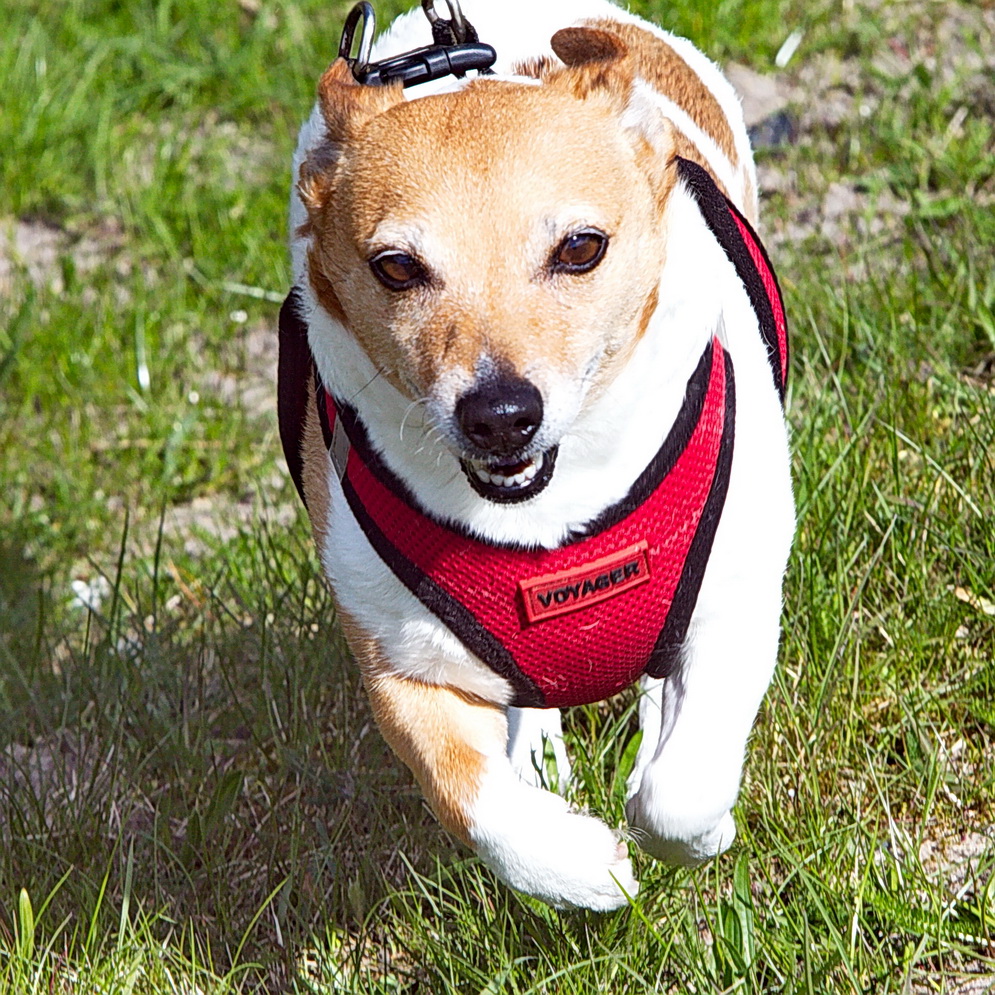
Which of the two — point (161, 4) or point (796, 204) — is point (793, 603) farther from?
point (161, 4)

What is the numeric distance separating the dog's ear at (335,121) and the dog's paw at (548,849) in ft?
3.60

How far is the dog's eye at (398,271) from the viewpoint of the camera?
2.56 metres

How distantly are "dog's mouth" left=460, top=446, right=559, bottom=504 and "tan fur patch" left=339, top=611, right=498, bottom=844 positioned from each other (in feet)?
1.26

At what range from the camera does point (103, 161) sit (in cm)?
611

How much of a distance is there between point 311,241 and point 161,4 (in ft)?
13.2

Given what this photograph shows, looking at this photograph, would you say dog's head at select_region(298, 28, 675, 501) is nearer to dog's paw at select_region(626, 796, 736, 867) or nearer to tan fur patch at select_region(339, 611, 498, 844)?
tan fur patch at select_region(339, 611, 498, 844)

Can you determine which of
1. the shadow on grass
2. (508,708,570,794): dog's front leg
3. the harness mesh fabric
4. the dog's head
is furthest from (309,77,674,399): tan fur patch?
the shadow on grass

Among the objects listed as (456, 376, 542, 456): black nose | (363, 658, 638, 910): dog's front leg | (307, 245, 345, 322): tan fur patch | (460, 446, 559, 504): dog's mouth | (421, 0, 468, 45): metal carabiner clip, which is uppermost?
(421, 0, 468, 45): metal carabiner clip

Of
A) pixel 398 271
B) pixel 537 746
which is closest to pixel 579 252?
pixel 398 271

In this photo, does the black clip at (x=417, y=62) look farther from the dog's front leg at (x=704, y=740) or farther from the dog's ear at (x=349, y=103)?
the dog's front leg at (x=704, y=740)

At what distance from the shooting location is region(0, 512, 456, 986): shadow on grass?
127 inches

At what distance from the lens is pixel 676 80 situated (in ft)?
11.2

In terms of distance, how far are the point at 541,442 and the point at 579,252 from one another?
1.10 feet

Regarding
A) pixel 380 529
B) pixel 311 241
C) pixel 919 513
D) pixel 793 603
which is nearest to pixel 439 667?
pixel 380 529
